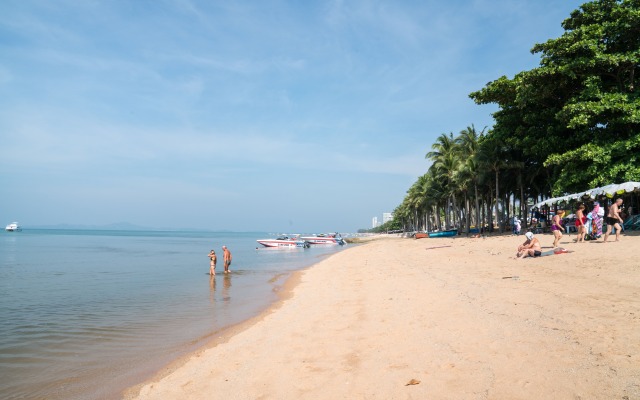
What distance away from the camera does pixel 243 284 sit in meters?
16.8

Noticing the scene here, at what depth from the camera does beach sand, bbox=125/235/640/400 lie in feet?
12.8

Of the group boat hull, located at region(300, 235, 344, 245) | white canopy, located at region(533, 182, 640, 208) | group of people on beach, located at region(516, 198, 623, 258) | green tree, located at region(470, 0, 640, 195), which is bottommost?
boat hull, located at region(300, 235, 344, 245)

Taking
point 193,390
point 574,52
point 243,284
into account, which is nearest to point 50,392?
point 193,390

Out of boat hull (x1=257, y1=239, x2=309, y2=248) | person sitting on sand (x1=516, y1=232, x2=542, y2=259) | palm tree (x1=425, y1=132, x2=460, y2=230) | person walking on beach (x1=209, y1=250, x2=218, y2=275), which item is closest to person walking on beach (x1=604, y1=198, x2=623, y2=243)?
person sitting on sand (x1=516, y1=232, x2=542, y2=259)

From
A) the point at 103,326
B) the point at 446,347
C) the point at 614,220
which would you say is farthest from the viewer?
the point at 614,220

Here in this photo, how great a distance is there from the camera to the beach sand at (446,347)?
3895mm

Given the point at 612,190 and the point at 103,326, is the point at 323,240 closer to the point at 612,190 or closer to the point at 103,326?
the point at 612,190

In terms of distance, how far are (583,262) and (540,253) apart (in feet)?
6.79

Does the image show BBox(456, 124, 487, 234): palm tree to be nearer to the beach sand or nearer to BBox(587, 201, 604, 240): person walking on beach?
BBox(587, 201, 604, 240): person walking on beach

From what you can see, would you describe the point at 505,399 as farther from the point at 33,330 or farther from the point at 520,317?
the point at 33,330

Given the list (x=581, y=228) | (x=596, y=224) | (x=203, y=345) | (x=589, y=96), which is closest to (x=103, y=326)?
(x=203, y=345)

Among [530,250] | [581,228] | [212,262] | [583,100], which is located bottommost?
[212,262]

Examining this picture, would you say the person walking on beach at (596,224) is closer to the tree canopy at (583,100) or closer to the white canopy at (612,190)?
the white canopy at (612,190)

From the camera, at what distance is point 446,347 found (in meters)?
5.05
